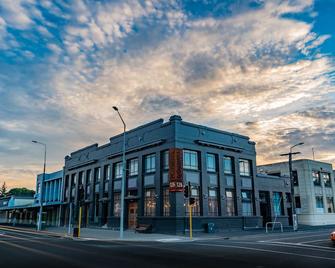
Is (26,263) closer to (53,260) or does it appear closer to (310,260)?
(53,260)

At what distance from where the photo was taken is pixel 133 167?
41.7 m

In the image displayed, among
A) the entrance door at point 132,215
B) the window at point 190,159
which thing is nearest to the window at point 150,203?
the entrance door at point 132,215

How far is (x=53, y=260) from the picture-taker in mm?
13414

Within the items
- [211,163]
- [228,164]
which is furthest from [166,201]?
[228,164]

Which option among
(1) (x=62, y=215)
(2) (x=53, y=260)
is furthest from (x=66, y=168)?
(2) (x=53, y=260)

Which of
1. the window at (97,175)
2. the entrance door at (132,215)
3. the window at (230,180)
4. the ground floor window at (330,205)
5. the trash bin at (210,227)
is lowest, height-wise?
the trash bin at (210,227)

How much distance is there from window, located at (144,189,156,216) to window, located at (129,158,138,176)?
11.7 feet

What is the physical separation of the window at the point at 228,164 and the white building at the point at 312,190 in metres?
20.7

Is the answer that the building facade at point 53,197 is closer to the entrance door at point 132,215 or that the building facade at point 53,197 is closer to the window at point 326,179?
the entrance door at point 132,215

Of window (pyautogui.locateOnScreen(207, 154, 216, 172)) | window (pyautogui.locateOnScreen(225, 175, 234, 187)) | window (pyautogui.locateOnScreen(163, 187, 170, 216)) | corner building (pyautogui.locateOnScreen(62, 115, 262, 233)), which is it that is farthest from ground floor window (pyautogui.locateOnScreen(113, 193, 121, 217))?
window (pyautogui.locateOnScreen(225, 175, 234, 187))

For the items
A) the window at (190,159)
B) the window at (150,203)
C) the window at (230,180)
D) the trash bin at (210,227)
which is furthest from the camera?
the window at (230,180)

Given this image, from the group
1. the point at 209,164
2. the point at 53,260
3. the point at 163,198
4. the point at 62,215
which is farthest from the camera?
the point at 62,215

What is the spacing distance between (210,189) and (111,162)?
1481 centimetres

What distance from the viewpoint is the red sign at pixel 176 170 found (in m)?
34.2
